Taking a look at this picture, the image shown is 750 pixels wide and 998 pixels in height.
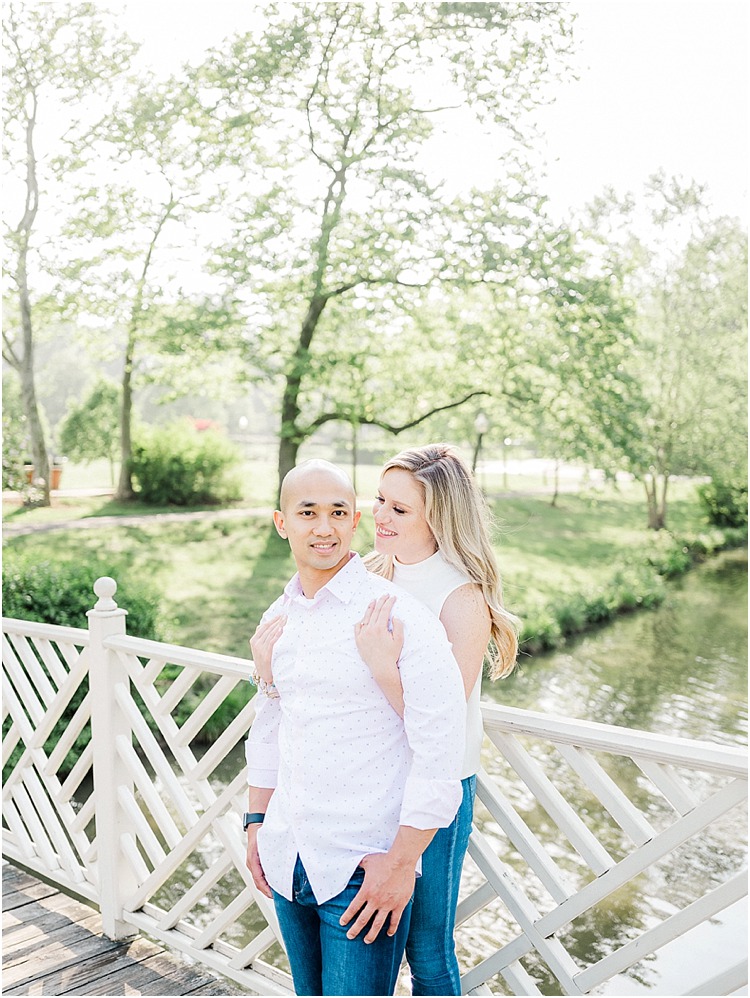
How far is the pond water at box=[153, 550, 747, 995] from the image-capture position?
424 cm

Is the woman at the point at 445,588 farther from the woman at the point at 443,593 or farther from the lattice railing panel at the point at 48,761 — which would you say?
the lattice railing panel at the point at 48,761

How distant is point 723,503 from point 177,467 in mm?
10575

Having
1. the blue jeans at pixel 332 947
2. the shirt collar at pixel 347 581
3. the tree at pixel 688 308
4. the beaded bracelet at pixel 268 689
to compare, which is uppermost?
the tree at pixel 688 308

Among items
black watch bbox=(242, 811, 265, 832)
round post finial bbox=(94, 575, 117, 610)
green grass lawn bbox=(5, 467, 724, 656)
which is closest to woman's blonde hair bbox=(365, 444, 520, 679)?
black watch bbox=(242, 811, 265, 832)

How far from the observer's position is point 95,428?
45.1ft

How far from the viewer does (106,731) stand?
2.67m

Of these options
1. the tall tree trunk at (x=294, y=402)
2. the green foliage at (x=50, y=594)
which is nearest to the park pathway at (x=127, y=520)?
the tall tree trunk at (x=294, y=402)

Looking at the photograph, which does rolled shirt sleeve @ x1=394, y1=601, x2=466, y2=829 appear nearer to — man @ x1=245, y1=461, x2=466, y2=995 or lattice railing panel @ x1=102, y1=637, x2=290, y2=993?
man @ x1=245, y1=461, x2=466, y2=995

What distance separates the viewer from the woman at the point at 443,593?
1.62 m

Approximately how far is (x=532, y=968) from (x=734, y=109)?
13557 mm

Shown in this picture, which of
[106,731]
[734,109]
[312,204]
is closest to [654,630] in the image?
[312,204]

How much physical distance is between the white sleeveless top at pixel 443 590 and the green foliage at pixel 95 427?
12499 millimetres

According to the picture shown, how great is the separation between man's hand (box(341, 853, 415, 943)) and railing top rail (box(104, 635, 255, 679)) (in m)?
0.67

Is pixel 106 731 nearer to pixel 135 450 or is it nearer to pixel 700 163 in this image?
pixel 135 450
